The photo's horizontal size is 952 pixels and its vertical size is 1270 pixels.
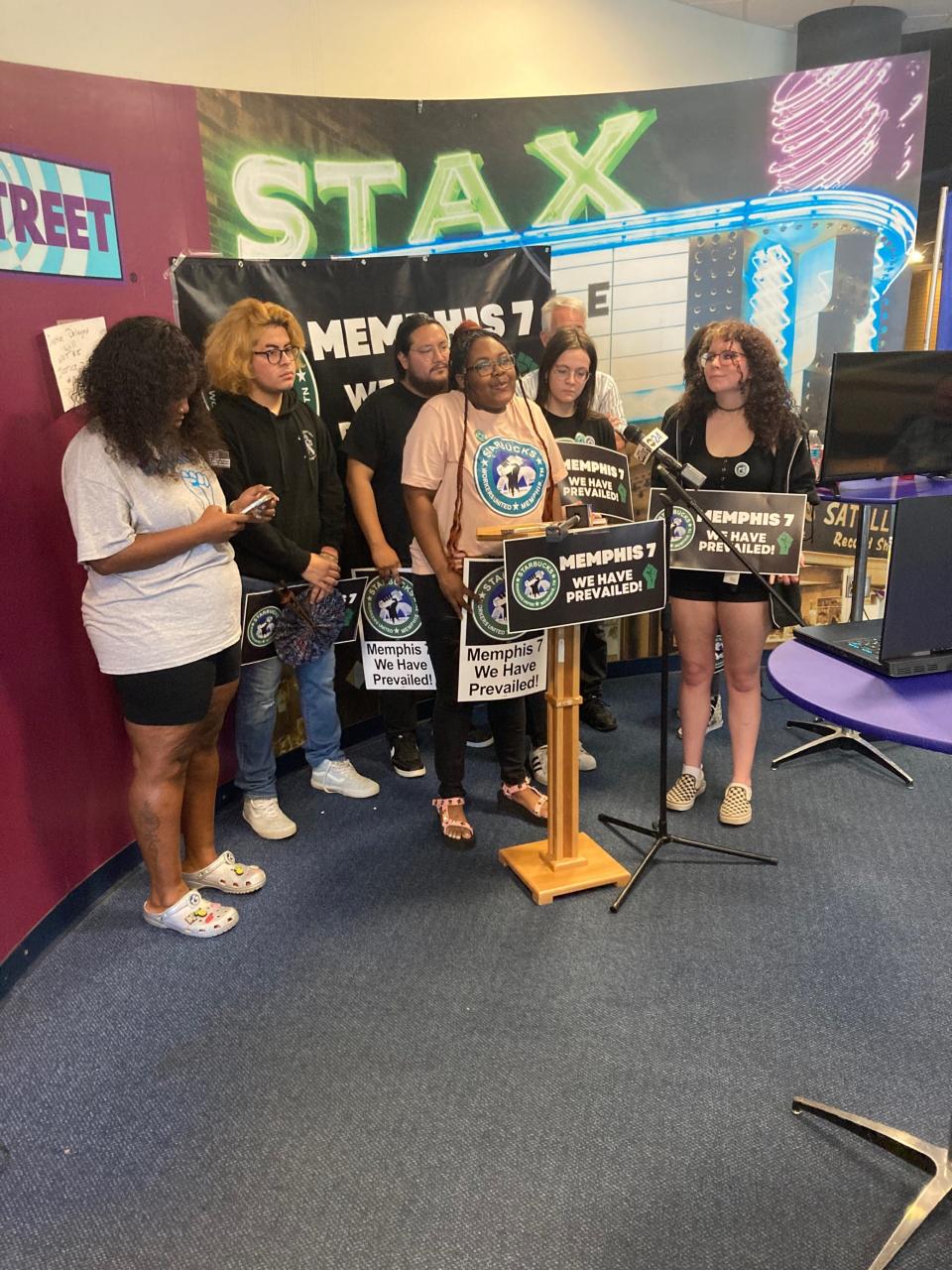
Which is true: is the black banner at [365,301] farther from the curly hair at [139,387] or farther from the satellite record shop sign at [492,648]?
the satellite record shop sign at [492,648]

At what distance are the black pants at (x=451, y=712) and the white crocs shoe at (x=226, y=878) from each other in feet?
2.19

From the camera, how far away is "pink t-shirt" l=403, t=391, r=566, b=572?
8.29 ft

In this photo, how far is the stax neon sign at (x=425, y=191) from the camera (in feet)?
10.6

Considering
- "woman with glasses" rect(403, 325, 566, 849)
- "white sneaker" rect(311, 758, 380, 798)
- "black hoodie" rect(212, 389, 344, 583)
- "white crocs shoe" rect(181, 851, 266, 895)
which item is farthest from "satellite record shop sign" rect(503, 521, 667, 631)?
"white sneaker" rect(311, 758, 380, 798)

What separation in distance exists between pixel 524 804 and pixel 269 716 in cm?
93

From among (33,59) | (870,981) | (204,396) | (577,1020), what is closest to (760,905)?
(870,981)

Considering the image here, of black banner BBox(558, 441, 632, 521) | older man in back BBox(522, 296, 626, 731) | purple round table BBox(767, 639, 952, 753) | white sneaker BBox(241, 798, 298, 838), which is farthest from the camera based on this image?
older man in back BBox(522, 296, 626, 731)

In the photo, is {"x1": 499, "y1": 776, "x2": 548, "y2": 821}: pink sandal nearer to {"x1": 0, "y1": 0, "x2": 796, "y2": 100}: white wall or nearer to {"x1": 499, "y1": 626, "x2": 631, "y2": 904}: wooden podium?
{"x1": 499, "y1": 626, "x2": 631, "y2": 904}: wooden podium

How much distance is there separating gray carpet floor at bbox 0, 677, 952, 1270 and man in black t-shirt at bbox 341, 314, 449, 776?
1103mm

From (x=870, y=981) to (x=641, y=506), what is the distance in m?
2.45

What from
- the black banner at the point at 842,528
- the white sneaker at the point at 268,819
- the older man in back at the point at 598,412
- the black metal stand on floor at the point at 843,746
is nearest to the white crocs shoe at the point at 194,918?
the white sneaker at the point at 268,819

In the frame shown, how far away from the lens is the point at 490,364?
8.05 ft

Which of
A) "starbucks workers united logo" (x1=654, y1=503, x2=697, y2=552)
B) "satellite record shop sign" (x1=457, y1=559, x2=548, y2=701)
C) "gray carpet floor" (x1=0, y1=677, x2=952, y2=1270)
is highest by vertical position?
"starbucks workers united logo" (x1=654, y1=503, x2=697, y2=552)

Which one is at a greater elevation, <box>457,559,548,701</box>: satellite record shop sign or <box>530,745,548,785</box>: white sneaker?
<box>457,559,548,701</box>: satellite record shop sign
